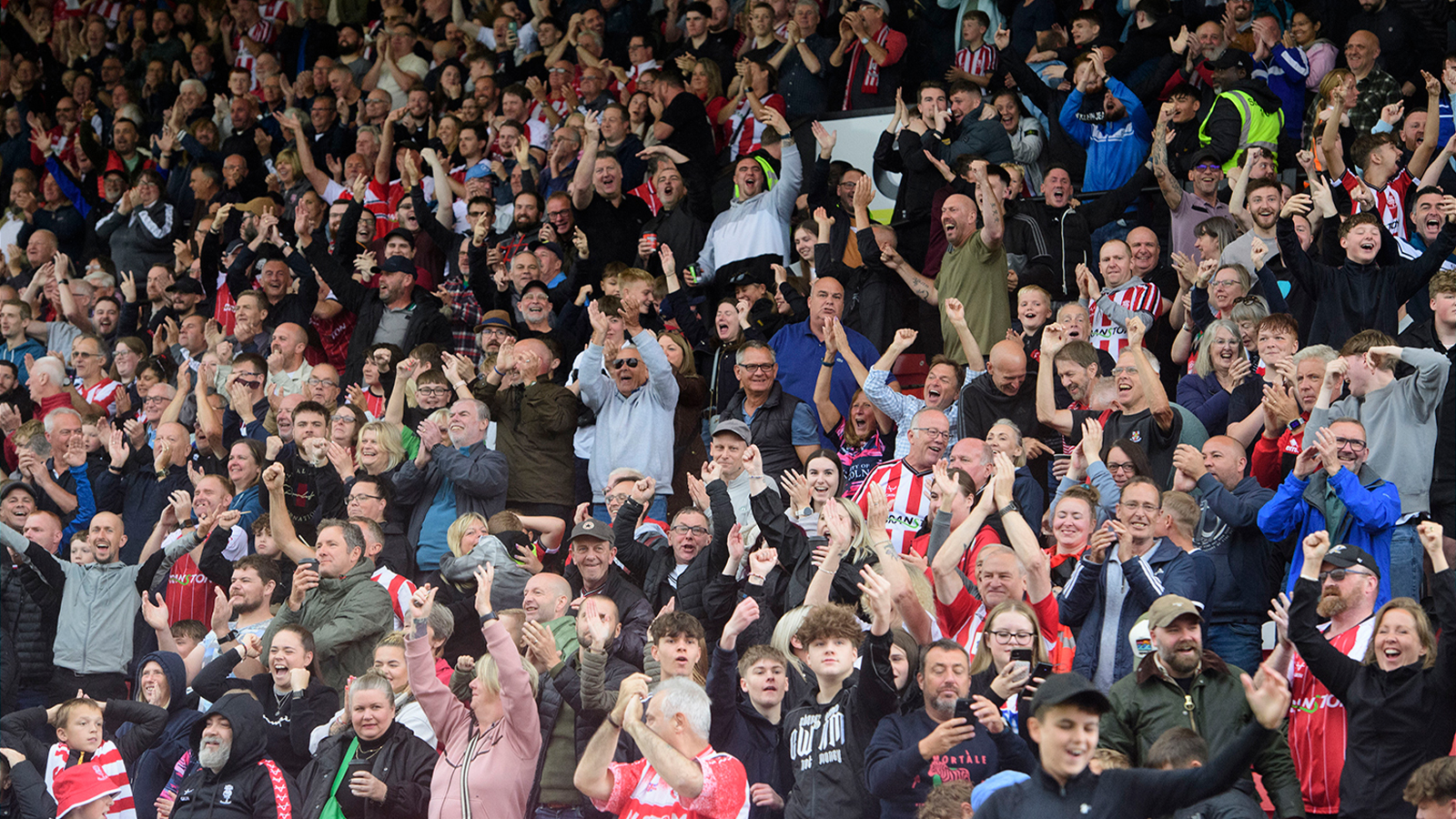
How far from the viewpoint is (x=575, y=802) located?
618 cm

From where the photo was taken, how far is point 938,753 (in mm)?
5043

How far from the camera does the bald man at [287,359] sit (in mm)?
10391

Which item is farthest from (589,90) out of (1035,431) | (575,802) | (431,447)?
(575,802)

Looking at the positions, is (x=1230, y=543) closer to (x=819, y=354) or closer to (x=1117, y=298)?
(x=1117, y=298)

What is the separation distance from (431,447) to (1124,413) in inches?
141

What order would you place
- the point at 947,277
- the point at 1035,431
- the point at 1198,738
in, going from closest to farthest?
the point at 1198,738 → the point at 1035,431 → the point at 947,277

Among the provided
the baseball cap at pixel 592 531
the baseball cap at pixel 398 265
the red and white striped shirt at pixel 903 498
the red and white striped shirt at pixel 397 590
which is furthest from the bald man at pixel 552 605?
the baseball cap at pixel 398 265

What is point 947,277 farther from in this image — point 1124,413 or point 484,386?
point 484,386

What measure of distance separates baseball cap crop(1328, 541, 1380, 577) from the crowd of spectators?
0.09 feet

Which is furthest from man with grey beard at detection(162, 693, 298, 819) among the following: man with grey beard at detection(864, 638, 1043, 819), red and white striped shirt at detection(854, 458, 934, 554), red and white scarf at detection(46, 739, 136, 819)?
red and white striped shirt at detection(854, 458, 934, 554)

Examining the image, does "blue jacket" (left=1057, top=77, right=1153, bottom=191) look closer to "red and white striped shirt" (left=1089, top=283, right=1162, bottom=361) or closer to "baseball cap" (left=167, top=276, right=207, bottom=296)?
"red and white striped shirt" (left=1089, top=283, right=1162, bottom=361)

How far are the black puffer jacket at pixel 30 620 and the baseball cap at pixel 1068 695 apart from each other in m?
5.99

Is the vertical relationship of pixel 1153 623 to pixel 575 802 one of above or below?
above

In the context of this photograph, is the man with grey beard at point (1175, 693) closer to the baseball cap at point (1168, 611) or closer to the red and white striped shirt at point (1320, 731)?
the baseball cap at point (1168, 611)
